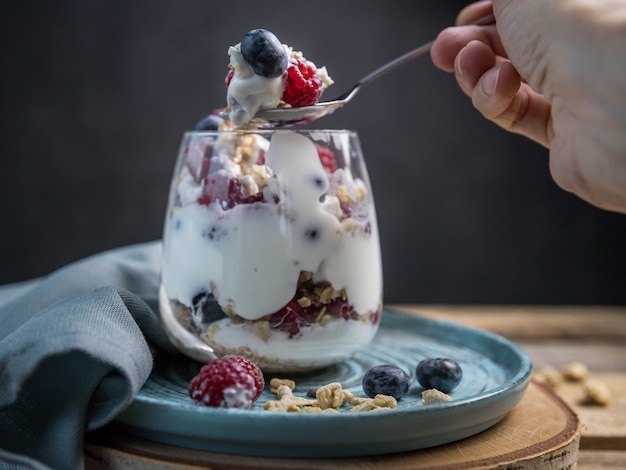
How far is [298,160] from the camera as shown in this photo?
922mm

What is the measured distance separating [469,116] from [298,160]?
5.24 ft

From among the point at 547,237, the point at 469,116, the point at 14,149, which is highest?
the point at 469,116

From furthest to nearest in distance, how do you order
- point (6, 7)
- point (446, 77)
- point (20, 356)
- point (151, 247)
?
point (446, 77) < point (6, 7) < point (151, 247) < point (20, 356)

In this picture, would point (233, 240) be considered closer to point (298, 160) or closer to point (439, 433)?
point (298, 160)

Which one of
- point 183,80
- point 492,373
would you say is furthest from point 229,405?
point 183,80

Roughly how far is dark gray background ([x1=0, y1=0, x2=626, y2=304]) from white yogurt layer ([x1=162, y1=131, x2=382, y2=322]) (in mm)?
1413

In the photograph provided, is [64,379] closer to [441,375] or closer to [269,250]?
[269,250]

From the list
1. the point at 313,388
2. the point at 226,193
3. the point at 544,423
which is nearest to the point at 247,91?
the point at 226,193

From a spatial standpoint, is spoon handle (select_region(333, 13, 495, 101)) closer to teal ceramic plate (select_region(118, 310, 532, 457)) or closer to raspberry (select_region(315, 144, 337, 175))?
raspberry (select_region(315, 144, 337, 175))

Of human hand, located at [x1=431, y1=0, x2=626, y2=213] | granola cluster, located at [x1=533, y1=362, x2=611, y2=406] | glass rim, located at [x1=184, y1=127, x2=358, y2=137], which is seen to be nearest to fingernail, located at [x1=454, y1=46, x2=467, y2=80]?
human hand, located at [x1=431, y1=0, x2=626, y2=213]

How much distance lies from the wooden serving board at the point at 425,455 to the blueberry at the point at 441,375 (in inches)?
3.1

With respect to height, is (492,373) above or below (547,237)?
above

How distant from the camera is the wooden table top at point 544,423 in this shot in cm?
74

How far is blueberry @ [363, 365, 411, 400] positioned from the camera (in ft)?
2.89
